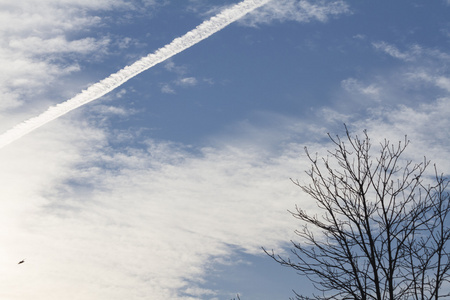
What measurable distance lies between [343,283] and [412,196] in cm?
228

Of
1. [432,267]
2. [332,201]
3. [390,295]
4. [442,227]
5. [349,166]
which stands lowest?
[390,295]

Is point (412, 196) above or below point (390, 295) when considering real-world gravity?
above

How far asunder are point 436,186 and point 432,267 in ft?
5.23

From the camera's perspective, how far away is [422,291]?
29.9 ft

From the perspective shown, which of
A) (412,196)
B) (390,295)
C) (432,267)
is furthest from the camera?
(412,196)

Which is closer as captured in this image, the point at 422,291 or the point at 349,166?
the point at 422,291

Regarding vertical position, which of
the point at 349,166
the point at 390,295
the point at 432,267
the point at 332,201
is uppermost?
the point at 349,166

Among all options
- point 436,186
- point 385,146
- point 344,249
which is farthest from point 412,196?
point 344,249

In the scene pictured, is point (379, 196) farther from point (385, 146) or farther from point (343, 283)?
point (343, 283)

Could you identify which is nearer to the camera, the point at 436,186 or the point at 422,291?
the point at 422,291

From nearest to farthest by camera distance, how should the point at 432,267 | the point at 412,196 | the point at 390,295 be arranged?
the point at 390,295 → the point at 432,267 → the point at 412,196

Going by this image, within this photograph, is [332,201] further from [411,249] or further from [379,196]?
[411,249]

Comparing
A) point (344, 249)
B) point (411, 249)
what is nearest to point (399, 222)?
point (411, 249)

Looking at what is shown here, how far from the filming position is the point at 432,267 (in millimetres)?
9695
